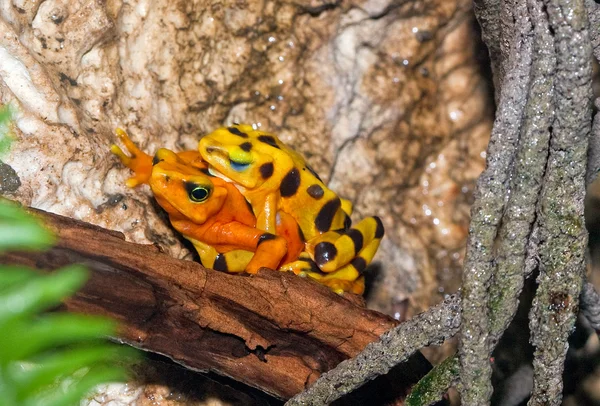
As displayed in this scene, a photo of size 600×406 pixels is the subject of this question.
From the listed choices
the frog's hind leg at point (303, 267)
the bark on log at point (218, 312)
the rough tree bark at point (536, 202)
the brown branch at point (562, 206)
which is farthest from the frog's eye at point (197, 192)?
the brown branch at point (562, 206)

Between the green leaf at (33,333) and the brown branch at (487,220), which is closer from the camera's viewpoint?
the green leaf at (33,333)

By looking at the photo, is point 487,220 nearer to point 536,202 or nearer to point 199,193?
point 536,202

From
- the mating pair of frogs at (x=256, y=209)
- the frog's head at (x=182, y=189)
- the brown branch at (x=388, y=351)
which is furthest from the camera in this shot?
the mating pair of frogs at (x=256, y=209)

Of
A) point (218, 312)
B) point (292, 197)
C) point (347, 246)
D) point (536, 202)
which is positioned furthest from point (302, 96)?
point (536, 202)

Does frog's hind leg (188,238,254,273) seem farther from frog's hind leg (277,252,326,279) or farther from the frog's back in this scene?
the frog's back

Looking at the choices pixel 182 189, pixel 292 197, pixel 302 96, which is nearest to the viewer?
pixel 182 189

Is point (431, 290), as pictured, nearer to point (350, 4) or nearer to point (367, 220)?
point (367, 220)

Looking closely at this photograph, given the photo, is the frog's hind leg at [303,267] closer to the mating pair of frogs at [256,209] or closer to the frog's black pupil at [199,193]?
the mating pair of frogs at [256,209]
